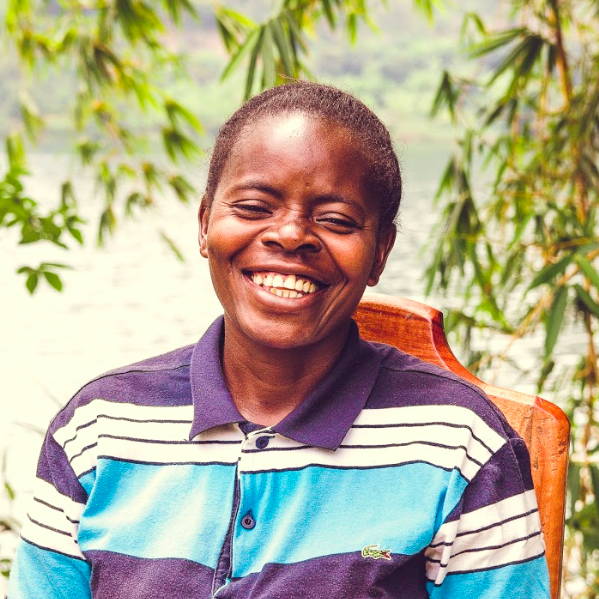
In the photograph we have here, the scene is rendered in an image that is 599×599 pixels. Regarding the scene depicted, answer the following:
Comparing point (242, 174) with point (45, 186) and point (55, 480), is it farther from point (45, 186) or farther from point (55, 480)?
point (45, 186)

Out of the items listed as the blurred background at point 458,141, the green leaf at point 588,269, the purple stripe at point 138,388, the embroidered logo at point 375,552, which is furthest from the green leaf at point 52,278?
the green leaf at point 588,269

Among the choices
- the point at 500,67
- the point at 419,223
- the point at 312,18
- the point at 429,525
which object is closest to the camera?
the point at 429,525

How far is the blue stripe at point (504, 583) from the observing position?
1.21m

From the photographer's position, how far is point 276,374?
135 centimetres

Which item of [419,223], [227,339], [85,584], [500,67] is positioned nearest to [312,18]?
[500,67]

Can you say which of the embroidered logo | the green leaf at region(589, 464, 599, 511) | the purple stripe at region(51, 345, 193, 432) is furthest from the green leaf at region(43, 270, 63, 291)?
the green leaf at region(589, 464, 599, 511)

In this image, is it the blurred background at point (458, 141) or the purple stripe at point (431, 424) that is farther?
the blurred background at point (458, 141)

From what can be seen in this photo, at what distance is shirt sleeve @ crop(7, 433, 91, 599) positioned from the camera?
1321mm

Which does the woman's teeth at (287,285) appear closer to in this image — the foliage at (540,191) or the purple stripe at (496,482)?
the purple stripe at (496,482)

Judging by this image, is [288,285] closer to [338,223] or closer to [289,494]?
[338,223]

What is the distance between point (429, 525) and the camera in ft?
3.94

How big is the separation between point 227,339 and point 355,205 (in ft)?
0.92

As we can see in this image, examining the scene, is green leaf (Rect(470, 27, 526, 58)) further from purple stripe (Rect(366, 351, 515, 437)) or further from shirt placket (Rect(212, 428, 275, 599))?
shirt placket (Rect(212, 428, 275, 599))

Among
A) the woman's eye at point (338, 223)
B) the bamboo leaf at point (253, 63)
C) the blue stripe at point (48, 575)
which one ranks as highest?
the bamboo leaf at point (253, 63)
